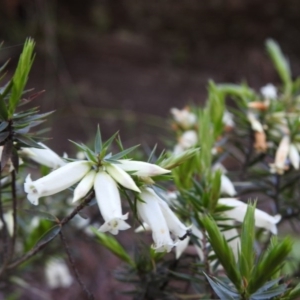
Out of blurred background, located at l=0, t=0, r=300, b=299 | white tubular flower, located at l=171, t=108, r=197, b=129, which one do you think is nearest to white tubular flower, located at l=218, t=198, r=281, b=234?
white tubular flower, located at l=171, t=108, r=197, b=129

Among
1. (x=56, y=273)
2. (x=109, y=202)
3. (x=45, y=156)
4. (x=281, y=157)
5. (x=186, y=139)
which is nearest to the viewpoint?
(x=109, y=202)

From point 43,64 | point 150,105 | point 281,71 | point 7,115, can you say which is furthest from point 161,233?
point 43,64

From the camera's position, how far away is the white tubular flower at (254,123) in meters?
0.89

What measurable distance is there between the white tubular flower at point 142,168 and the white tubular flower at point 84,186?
0.03 metres

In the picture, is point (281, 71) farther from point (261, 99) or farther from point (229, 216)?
point (229, 216)

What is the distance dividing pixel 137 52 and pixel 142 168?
1864 mm

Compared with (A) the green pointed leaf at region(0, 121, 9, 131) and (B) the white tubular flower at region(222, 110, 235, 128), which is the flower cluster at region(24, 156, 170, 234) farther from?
(B) the white tubular flower at region(222, 110, 235, 128)

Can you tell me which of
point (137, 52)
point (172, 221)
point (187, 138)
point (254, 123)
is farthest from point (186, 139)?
point (137, 52)

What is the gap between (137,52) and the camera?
7.70ft

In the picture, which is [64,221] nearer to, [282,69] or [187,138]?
A: [187,138]

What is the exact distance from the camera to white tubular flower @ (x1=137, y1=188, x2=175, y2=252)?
0.55 meters

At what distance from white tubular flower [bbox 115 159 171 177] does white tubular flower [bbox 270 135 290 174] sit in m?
0.33

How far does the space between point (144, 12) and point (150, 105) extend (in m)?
0.38

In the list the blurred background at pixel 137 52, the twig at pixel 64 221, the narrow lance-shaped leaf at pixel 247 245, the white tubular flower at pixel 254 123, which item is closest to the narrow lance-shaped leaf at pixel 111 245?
the twig at pixel 64 221
